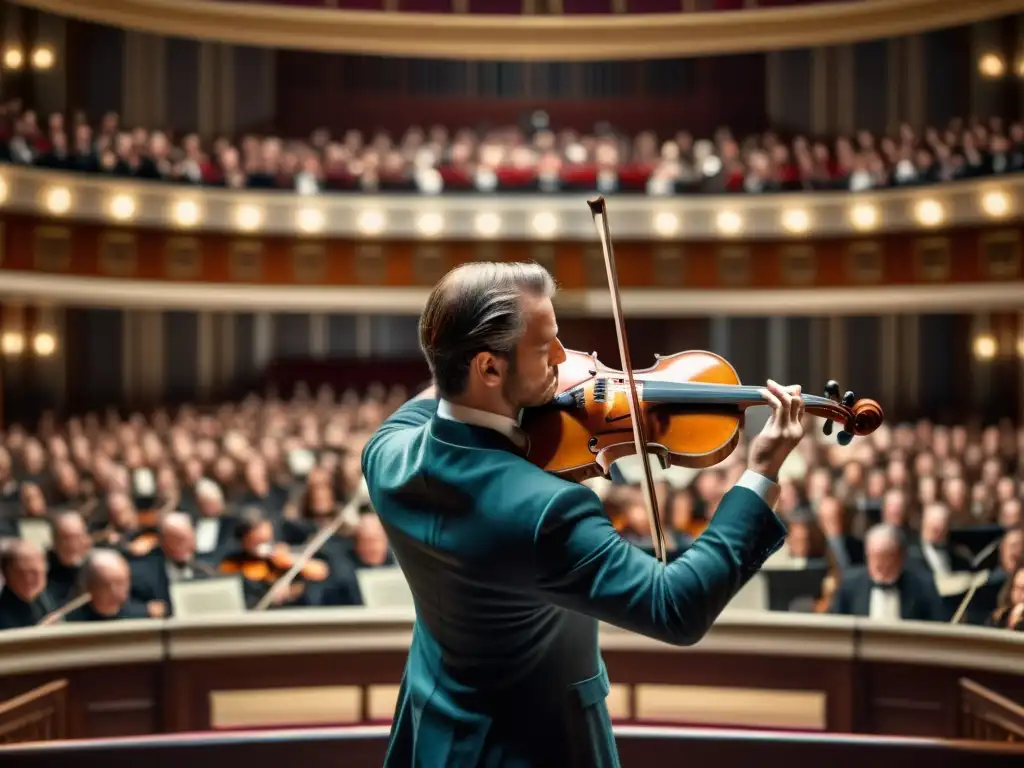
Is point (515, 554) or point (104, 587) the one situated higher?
point (515, 554)

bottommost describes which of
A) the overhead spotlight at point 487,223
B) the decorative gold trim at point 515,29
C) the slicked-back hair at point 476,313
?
the slicked-back hair at point 476,313

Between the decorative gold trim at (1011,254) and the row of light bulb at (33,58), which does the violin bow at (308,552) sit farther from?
the row of light bulb at (33,58)

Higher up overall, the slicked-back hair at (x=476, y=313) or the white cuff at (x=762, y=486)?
the slicked-back hair at (x=476, y=313)

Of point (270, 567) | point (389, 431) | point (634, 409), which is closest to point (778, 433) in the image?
point (634, 409)

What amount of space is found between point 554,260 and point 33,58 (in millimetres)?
10656

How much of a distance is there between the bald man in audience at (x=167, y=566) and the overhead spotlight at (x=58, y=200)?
1278 cm

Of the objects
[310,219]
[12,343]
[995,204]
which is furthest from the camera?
[310,219]

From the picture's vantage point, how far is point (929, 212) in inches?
706

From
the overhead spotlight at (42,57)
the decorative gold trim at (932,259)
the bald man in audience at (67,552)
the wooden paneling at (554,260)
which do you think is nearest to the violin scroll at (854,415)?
the bald man in audience at (67,552)

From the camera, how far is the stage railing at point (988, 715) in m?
2.87

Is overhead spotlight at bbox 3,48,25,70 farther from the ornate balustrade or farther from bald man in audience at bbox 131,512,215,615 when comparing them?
the ornate balustrade

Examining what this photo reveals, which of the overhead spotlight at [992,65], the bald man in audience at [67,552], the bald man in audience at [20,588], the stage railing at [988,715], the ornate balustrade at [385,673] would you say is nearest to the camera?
the stage railing at [988,715]

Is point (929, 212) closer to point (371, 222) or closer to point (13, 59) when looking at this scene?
point (371, 222)

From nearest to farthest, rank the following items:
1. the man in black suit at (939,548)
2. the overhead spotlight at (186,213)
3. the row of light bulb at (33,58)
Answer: the man in black suit at (939,548) → the overhead spotlight at (186,213) → the row of light bulb at (33,58)
